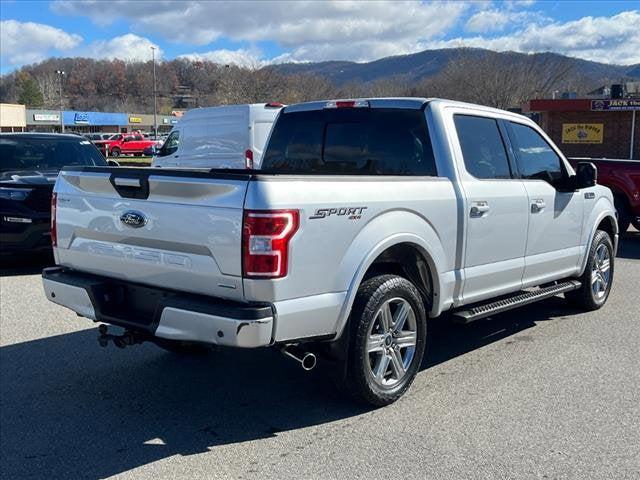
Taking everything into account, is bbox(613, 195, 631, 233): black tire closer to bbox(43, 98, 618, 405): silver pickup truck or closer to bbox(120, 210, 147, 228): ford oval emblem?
bbox(43, 98, 618, 405): silver pickup truck

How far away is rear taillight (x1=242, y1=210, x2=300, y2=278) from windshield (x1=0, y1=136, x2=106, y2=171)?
24.1 ft

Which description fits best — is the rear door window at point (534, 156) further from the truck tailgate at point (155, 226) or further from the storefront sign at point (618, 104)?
the storefront sign at point (618, 104)

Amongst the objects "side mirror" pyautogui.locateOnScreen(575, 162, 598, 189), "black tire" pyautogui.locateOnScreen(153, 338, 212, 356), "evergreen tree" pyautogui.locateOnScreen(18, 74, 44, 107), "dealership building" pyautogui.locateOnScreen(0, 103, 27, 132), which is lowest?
"black tire" pyautogui.locateOnScreen(153, 338, 212, 356)

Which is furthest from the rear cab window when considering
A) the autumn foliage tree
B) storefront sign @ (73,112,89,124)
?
storefront sign @ (73,112,89,124)

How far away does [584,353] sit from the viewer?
18.4ft

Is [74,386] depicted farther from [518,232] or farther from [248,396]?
[518,232]

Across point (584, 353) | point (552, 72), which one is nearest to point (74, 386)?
point (584, 353)

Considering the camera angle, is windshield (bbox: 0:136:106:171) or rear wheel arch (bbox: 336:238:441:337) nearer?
rear wheel arch (bbox: 336:238:441:337)

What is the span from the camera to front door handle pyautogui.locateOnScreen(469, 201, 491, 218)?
4.96 meters

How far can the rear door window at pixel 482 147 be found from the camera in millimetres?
5164

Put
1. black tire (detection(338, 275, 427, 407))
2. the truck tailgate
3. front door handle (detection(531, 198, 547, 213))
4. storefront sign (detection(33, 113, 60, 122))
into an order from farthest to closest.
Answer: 1. storefront sign (detection(33, 113, 60, 122))
2. front door handle (detection(531, 198, 547, 213))
3. black tire (detection(338, 275, 427, 407))
4. the truck tailgate

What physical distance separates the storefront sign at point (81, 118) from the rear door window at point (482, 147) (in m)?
98.7

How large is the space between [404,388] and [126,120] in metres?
111

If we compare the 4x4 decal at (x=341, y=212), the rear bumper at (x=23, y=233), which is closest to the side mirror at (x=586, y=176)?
the 4x4 decal at (x=341, y=212)
